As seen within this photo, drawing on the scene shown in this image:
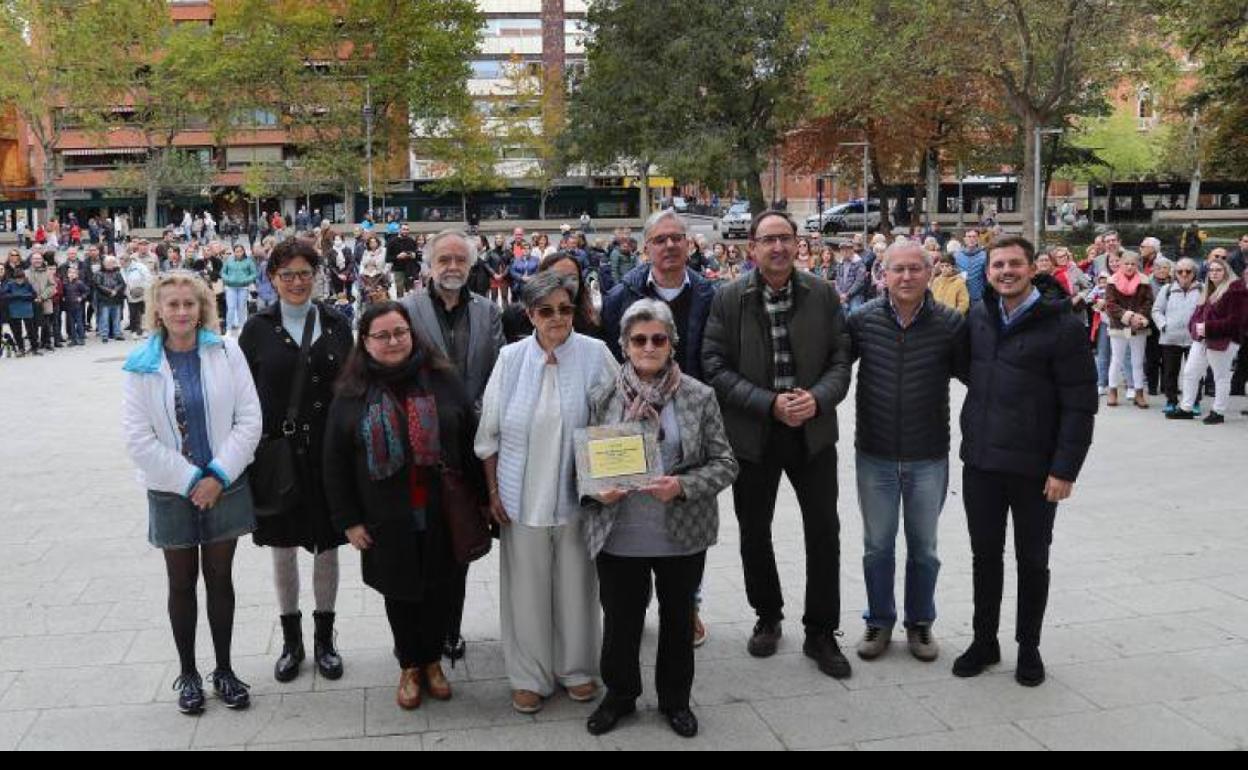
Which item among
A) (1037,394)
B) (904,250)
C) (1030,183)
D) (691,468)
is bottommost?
(691,468)

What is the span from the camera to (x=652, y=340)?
14.0ft

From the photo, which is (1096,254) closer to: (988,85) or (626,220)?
(988,85)

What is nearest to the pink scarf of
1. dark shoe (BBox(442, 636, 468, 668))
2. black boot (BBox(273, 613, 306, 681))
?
dark shoe (BBox(442, 636, 468, 668))

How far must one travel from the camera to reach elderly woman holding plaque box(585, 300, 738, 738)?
430 centimetres

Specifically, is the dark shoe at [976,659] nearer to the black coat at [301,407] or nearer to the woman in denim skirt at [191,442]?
the black coat at [301,407]

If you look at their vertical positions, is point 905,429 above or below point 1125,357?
above

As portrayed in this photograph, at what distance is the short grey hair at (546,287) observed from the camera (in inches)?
175

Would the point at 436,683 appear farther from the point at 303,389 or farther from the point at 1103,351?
the point at 1103,351

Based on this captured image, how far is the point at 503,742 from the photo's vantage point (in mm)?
4312

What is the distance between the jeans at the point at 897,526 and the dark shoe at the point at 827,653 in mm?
285

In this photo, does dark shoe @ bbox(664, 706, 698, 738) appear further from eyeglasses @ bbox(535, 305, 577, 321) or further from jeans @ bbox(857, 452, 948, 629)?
eyeglasses @ bbox(535, 305, 577, 321)

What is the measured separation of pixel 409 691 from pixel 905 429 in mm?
2486

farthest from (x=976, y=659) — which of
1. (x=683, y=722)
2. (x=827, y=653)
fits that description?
(x=683, y=722)

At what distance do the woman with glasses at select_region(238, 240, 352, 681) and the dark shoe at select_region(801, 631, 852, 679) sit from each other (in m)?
2.19
